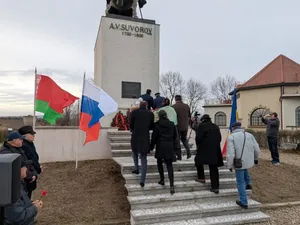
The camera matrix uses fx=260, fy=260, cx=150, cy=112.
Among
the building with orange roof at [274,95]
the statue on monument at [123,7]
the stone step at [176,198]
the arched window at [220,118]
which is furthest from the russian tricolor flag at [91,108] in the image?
the arched window at [220,118]

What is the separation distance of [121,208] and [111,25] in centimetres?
814

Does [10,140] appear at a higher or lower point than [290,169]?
higher

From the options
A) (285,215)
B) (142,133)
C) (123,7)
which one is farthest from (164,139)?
(123,7)

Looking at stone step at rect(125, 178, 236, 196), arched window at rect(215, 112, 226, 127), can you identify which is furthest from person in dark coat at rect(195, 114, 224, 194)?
arched window at rect(215, 112, 226, 127)

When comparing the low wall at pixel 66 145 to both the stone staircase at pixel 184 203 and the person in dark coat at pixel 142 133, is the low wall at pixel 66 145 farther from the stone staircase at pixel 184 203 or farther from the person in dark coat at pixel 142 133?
the person in dark coat at pixel 142 133

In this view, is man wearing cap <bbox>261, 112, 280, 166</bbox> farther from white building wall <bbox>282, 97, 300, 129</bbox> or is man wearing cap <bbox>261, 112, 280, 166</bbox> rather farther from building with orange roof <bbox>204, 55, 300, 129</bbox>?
white building wall <bbox>282, 97, 300, 129</bbox>

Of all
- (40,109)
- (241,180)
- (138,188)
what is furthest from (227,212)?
(40,109)

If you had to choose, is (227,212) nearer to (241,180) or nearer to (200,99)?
(241,180)

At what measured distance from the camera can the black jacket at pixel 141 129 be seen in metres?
5.33

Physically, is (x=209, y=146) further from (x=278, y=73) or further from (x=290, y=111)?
(x=278, y=73)

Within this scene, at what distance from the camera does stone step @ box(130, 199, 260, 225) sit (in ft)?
15.1

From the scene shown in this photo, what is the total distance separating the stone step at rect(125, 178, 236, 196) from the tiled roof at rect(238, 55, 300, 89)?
2430 centimetres

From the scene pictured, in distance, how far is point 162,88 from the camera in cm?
5562

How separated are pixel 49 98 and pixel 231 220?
5.07m
